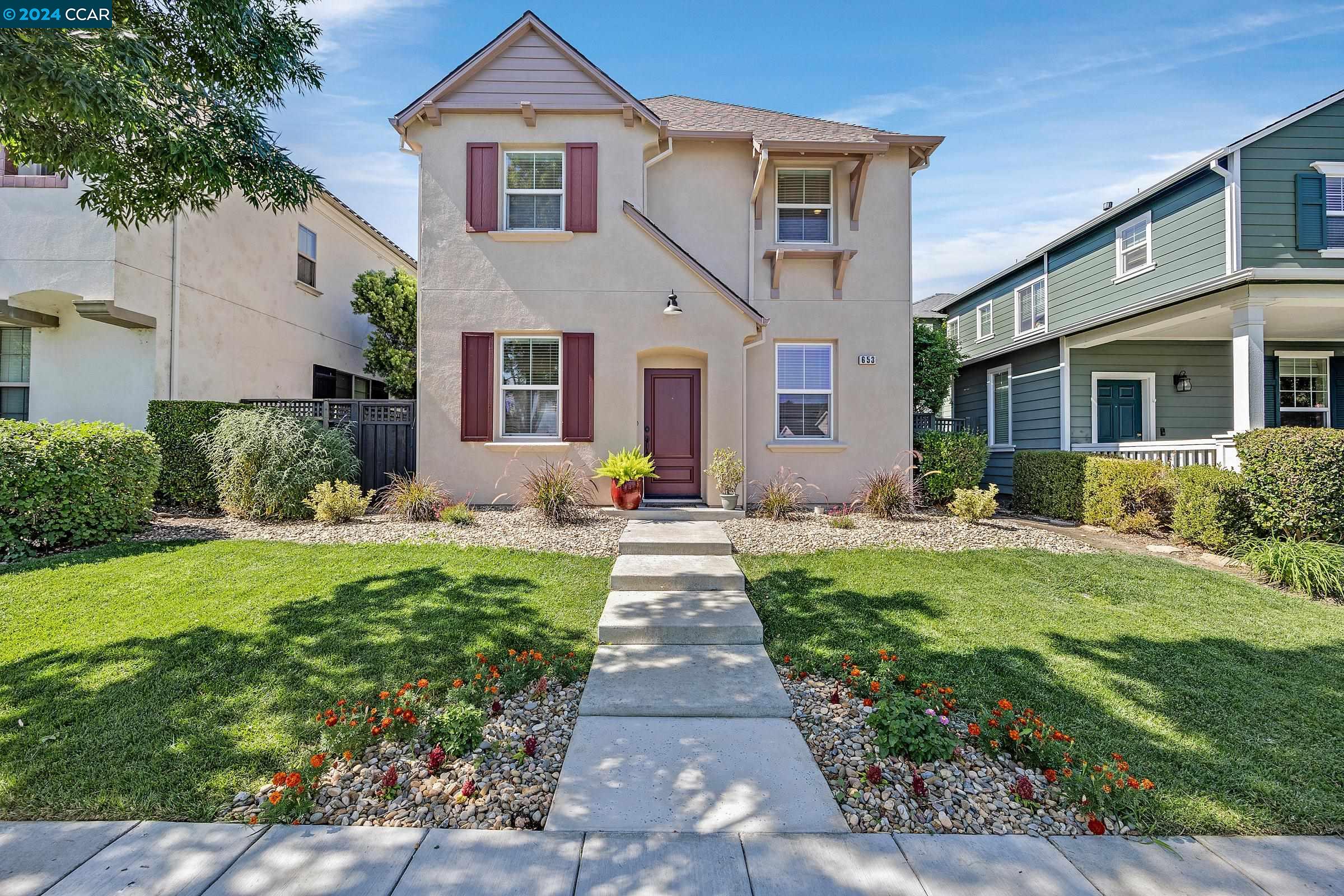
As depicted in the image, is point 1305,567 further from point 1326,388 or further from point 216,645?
point 216,645

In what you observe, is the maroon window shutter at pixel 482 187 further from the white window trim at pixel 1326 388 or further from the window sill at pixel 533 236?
the white window trim at pixel 1326 388

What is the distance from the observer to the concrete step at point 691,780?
2527 mm

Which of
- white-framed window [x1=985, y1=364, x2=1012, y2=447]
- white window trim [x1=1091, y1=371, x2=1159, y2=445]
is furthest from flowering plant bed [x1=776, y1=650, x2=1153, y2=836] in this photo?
white-framed window [x1=985, y1=364, x2=1012, y2=447]

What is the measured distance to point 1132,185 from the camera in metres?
12.7

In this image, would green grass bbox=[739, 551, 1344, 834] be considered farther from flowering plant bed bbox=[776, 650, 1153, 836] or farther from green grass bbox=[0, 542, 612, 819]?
green grass bbox=[0, 542, 612, 819]

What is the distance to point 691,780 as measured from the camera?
2809 mm

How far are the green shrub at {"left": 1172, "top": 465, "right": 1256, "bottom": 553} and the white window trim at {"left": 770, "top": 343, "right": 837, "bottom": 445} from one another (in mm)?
4699

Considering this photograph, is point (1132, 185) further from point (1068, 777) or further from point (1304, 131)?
point (1068, 777)

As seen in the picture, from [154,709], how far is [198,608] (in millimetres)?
1622

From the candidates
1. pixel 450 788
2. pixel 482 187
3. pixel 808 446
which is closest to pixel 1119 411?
pixel 808 446

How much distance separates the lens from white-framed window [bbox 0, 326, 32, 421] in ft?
31.7

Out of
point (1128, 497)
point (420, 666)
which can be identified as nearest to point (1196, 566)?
point (1128, 497)

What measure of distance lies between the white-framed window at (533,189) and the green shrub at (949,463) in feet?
23.9

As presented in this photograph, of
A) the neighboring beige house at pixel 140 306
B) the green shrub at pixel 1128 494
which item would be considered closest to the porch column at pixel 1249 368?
the green shrub at pixel 1128 494
